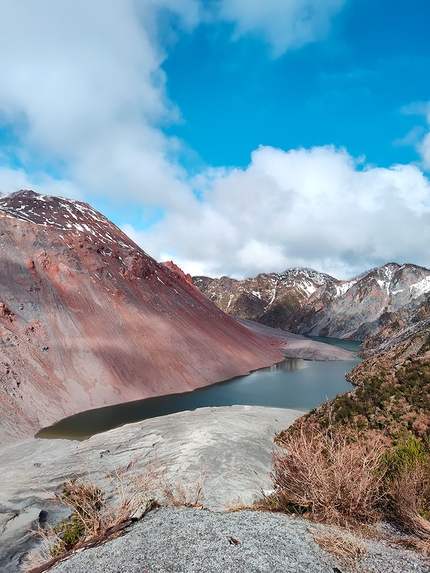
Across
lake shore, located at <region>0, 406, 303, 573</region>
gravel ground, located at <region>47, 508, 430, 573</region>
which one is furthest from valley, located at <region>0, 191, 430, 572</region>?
gravel ground, located at <region>47, 508, 430, 573</region>

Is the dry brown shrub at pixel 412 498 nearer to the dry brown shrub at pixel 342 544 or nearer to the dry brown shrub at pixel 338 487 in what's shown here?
the dry brown shrub at pixel 338 487

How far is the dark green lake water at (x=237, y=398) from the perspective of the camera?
2845 centimetres

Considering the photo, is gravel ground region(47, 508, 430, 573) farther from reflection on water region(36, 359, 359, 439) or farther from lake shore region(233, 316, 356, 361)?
lake shore region(233, 316, 356, 361)

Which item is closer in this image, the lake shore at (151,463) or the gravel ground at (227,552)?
the gravel ground at (227,552)

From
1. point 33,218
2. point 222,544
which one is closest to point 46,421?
point 222,544

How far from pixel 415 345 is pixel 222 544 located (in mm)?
30429

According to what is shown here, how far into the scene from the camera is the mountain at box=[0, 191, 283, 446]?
102 feet

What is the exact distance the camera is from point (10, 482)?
1561 centimetres

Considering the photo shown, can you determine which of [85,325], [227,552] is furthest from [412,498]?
[85,325]

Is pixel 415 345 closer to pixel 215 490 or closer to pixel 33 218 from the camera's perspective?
pixel 215 490

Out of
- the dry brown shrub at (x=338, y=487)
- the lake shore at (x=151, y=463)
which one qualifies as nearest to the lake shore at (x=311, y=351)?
the lake shore at (x=151, y=463)

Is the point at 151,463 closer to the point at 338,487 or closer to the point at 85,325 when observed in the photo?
the point at 338,487

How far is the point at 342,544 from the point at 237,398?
35.1 metres

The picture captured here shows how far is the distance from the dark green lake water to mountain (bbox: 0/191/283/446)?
1467 mm
